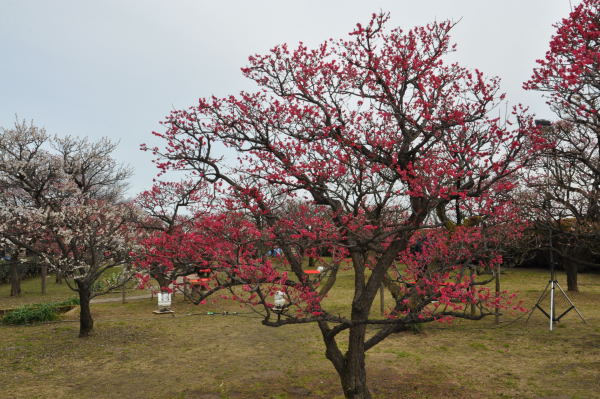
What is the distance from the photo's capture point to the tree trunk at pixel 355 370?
720 cm

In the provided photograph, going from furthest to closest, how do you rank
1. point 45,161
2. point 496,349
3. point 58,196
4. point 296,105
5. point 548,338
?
point 58,196, point 45,161, point 548,338, point 496,349, point 296,105

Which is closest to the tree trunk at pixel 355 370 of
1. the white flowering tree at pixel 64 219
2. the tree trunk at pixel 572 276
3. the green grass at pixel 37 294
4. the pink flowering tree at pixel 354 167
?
the pink flowering tree at pixel 354 167

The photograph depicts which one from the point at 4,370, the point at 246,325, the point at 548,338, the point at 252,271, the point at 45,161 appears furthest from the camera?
the point at 45,161

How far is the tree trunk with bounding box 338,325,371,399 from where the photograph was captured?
23.6 feet

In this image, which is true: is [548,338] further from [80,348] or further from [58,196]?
[58,196]

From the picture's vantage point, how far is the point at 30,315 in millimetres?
15453

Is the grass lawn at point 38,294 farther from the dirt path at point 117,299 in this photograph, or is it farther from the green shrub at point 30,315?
the green shrub at point 30,315

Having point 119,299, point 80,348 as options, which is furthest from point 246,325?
point 119,299

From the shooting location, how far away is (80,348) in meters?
11.9

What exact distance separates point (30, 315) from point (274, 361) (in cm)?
1085

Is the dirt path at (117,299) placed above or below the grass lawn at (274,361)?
above

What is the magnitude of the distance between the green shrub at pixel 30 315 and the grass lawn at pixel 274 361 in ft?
2.21

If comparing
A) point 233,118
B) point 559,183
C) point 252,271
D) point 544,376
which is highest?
point 233,118

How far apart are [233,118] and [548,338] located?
1111cm
